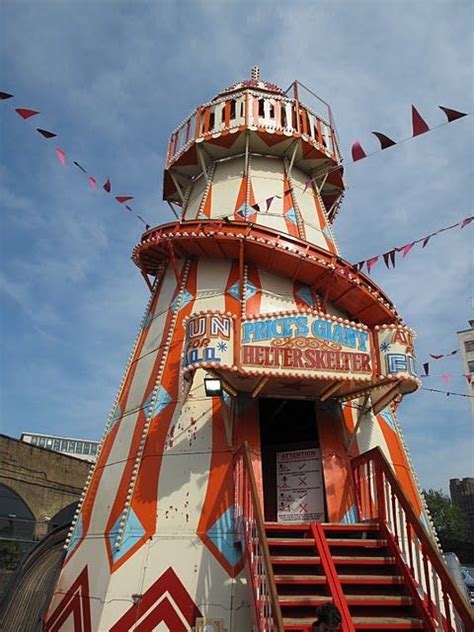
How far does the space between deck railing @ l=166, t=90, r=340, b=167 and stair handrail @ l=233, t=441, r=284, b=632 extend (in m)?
8.33

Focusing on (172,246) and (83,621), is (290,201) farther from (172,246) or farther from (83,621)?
(83,621)

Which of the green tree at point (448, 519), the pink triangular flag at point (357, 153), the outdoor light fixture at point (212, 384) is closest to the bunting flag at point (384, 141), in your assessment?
the pink triangular flag at point (357, 153)

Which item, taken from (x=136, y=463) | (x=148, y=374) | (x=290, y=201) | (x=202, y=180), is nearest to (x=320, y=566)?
(x=136, y=463)

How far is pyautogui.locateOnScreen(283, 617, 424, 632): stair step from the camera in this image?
532 centimetres

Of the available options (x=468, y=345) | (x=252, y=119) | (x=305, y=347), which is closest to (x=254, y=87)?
(x=252, y=119)

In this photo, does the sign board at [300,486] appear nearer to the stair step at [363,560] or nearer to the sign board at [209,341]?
the stair step at [363,560]

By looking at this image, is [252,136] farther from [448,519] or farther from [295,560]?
[448,519]

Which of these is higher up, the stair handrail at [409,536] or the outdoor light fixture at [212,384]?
the outdoor light fixture at [212,384]

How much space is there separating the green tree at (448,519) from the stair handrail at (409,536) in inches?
1451

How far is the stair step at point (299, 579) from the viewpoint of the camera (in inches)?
229

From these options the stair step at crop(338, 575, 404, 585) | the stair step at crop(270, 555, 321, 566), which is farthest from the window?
the stair step at crop(270, 555, 321, 566)

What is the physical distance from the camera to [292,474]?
931 centimetres

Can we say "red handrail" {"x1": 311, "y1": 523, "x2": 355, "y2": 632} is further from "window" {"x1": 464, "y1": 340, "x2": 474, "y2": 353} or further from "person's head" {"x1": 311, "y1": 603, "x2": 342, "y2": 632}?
"window" {"x1": 464, "y1": 340, "x2": 474, "y2": 353}

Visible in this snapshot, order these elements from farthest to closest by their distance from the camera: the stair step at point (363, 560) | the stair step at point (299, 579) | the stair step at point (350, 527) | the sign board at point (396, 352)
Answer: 1. the sign board at point (396, 352)
2. the stair step at point (350, 527)
3. the stair step at point (363, 560)
4. the stair step at point (299, 579)
